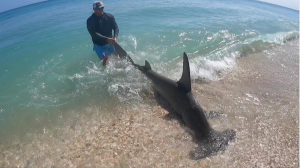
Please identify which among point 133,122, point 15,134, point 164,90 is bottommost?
point 15,134

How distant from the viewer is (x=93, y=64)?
8484 millimetres

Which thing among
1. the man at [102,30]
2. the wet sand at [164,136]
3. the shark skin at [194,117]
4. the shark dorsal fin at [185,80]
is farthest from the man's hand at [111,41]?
the shark dorsal fin at [185,80]

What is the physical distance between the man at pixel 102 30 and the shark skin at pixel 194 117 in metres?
2.72

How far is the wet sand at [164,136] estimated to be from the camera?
4.26 meters

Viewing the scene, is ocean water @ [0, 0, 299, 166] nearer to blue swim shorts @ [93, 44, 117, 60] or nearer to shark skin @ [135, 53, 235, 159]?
blue swim shorts @ [93, 44, 117, 60]

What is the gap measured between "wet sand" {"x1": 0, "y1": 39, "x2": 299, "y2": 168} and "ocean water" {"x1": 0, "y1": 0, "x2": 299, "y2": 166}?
41 centimetres

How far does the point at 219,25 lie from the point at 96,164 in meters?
12.9

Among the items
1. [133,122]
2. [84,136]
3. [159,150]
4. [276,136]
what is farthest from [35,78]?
[276,136]

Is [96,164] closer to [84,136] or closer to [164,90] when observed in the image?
[84,136]

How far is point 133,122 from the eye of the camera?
531 centimetres

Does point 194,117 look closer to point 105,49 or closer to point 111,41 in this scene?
point 111,41

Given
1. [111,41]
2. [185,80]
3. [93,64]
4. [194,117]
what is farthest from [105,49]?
[194,117]

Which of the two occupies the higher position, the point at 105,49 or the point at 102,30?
the point at 102,30

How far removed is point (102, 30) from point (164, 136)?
409cm
